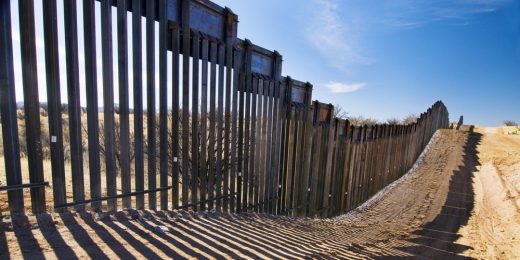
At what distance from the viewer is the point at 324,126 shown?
27.6 feet

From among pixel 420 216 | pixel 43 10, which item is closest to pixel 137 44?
pixel 43 10

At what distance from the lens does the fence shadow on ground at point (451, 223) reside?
5.86 meters

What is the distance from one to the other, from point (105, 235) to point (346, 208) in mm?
9663

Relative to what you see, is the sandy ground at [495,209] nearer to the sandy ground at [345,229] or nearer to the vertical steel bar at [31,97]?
the sandy ground at [345,229]

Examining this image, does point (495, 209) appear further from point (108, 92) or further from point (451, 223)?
point (108, 92)

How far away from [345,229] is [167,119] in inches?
201

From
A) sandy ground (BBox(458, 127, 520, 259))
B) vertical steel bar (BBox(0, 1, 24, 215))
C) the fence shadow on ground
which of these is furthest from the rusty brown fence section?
sandy ground (BBox(458, 127, 520, 259))

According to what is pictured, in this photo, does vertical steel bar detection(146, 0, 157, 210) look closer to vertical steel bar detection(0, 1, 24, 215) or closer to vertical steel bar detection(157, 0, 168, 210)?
vertical steel bar detection(157, 0, 168, 210)

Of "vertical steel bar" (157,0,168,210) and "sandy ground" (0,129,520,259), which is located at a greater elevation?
"vertical steel bar" (157,0,168,210)

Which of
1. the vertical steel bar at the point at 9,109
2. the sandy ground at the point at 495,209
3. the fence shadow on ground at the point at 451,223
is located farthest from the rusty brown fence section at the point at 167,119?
the sandy ground at the point at 495,209

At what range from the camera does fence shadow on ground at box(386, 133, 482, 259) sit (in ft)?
19.2

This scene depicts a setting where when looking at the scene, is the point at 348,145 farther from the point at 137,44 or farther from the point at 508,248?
the point at 137,44

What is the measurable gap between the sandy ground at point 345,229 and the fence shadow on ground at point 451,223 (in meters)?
0.03

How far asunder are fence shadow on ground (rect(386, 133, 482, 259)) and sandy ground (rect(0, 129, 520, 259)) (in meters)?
0.03
